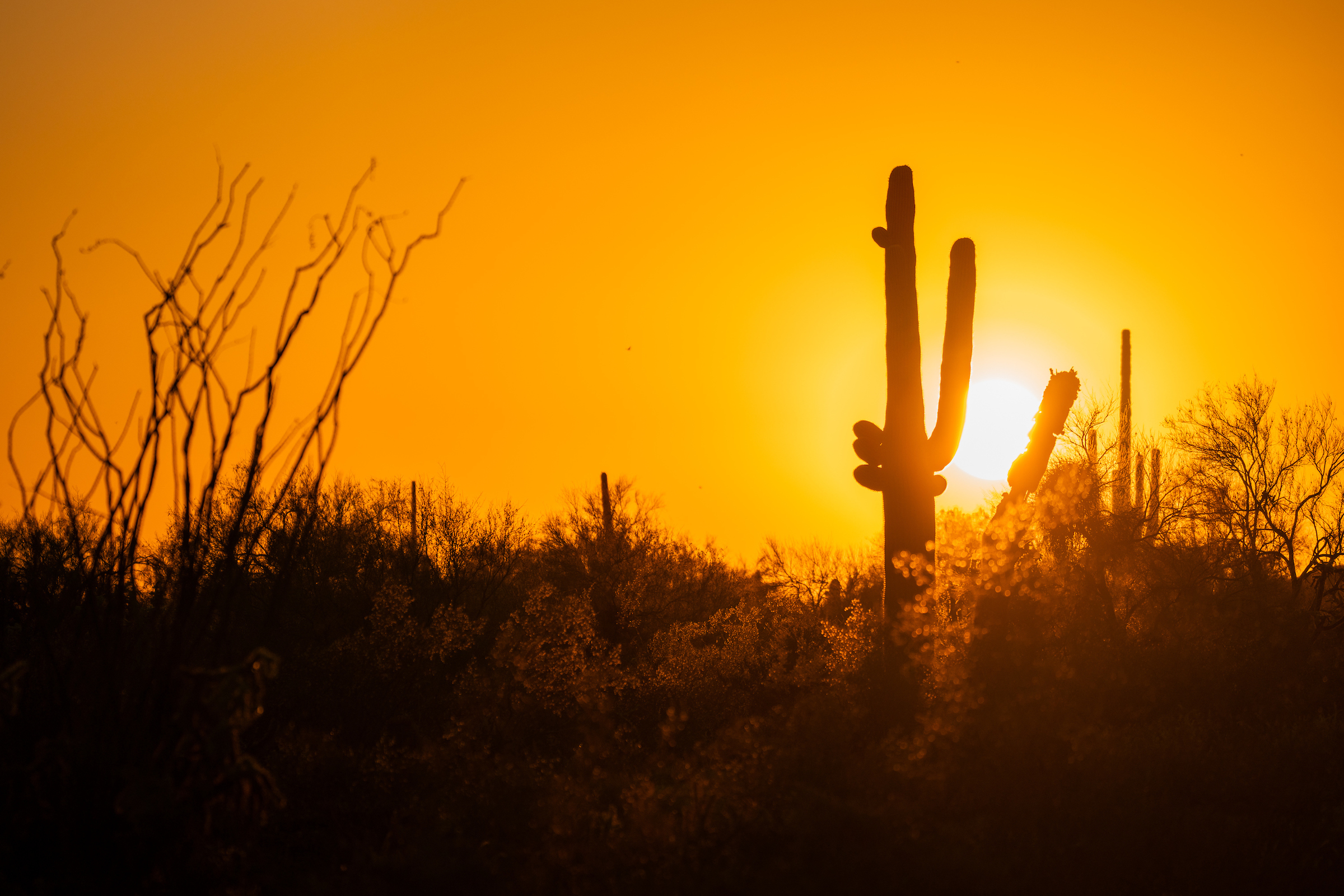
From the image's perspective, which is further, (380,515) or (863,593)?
(380,515)

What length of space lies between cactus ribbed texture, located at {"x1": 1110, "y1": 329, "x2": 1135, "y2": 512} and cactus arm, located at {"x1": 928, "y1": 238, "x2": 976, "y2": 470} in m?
6.99

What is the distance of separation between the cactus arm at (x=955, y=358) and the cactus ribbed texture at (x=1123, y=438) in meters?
6.99

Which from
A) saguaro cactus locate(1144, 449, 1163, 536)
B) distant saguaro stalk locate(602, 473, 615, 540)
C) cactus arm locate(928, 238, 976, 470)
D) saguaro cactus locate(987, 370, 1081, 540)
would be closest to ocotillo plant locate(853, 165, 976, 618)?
cactus arm locate(928, 238, 976, 470)

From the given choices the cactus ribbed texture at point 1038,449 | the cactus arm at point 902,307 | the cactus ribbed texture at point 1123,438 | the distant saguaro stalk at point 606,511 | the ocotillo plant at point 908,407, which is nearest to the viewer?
the ocotillo plant at point 908,407

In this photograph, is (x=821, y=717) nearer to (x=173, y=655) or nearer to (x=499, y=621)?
(x=173, y=655)

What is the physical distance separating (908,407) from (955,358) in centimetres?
89

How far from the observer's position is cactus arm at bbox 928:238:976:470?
12023mm

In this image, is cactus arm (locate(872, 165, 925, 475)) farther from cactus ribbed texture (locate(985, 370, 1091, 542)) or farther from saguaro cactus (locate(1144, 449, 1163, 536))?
saguaro cactus (locate(1144, 449, 1163, 536))

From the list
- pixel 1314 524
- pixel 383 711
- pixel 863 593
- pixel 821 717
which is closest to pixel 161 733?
pixel 821 717

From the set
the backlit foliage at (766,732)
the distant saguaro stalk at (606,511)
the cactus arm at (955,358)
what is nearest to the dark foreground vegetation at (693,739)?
the backlit foliage at (766,732)

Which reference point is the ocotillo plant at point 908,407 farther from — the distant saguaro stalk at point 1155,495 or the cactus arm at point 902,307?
the distant saguaro stalk at point 1155,495

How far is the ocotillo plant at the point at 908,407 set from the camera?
38.0 ft

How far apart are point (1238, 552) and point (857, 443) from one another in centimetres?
894

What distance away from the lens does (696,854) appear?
6.42 meters
